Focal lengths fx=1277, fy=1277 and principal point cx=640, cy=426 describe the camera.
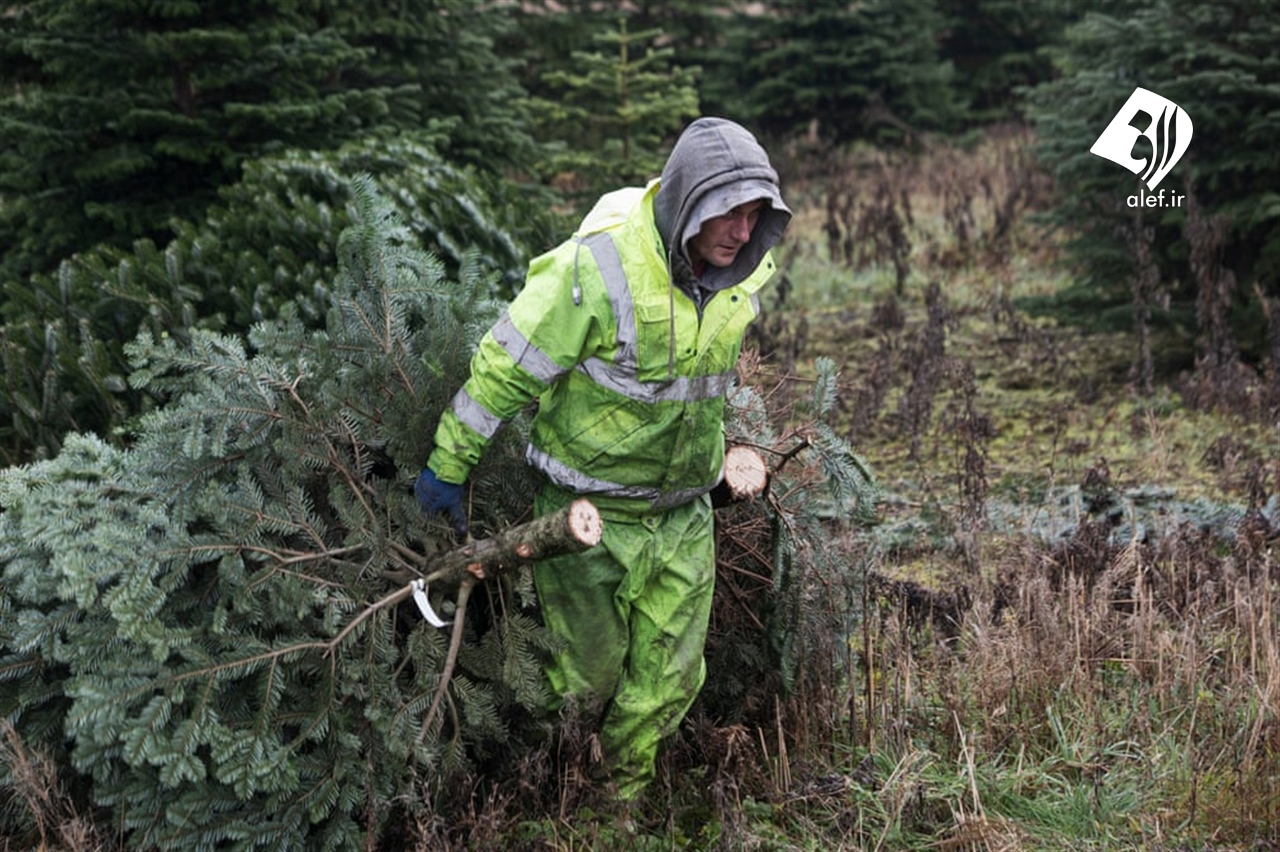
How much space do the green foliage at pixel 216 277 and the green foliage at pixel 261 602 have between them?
0.69 meters

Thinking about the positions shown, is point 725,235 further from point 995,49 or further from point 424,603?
point 995,49

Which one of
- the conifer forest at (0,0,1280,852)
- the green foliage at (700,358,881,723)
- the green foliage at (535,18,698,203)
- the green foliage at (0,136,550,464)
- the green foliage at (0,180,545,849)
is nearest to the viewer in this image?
the green foliage at (0,180,545,849)

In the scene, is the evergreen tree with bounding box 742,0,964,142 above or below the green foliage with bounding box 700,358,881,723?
below

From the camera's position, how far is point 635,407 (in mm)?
3145

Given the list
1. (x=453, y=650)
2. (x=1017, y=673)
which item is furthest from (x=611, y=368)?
(x=1017, y=673)

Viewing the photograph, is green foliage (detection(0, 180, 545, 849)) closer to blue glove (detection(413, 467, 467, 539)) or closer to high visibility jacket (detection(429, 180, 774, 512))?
blue glove (detection(413, 467, 467, 539))

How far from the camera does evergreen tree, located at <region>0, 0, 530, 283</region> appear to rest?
6422mm

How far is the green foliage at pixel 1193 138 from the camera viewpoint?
23.4ft

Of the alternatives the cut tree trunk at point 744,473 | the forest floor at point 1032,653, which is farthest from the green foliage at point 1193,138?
the cut tree trunk at point 744,473

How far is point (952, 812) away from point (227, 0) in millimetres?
5538

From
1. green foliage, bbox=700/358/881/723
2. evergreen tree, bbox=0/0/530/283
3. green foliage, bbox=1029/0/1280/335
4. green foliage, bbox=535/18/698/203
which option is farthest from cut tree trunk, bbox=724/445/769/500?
green foliage, bbox=535/18/698/203

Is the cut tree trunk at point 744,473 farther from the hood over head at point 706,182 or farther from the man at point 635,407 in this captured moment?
the hood over head at point 706,182

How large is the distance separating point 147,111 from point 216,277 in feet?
6.86

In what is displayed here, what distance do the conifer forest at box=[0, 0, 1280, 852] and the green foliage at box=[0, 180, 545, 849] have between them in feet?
0.04
